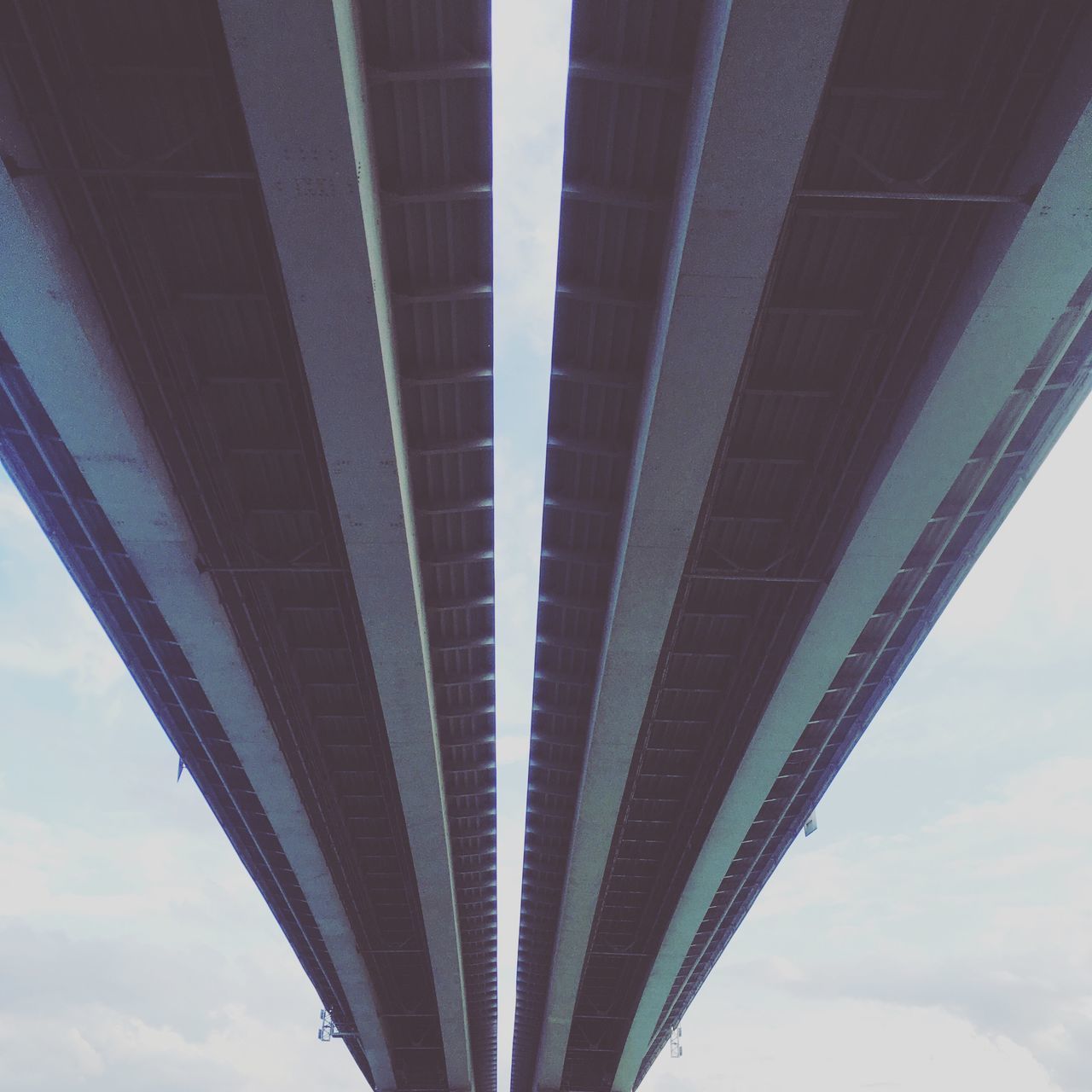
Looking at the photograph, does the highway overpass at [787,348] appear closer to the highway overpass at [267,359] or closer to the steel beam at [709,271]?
the steel beam at [709,271]

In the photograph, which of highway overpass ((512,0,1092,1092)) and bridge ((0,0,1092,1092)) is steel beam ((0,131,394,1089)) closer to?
bridge ((0,0,1092,1092))

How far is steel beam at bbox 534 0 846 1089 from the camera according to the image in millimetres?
9602

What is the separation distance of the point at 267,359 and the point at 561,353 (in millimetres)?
4818

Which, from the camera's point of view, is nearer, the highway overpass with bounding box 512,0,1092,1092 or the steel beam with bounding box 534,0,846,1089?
the steel beam with bounding box 534,0,846,1089

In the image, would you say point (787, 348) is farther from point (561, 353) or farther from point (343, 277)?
point (343, 277)

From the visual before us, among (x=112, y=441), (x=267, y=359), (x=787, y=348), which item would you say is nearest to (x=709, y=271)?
(x=787, y=348)

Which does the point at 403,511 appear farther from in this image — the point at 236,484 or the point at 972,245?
the point at 972,245

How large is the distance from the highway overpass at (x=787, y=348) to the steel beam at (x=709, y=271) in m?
0.03

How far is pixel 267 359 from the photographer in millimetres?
14961

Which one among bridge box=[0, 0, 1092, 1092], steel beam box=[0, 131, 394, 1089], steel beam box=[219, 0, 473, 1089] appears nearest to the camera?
steel beam box=[219, 0, 473, 1089]

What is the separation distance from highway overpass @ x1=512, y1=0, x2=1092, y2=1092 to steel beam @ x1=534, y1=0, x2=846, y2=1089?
35 millimetres

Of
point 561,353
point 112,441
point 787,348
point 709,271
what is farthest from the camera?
point 561,353

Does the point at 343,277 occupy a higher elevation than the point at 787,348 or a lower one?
lower

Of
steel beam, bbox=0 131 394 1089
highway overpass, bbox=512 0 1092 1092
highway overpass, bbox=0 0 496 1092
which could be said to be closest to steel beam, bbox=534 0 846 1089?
highway overpass, bbox=512 0 1092 1092
